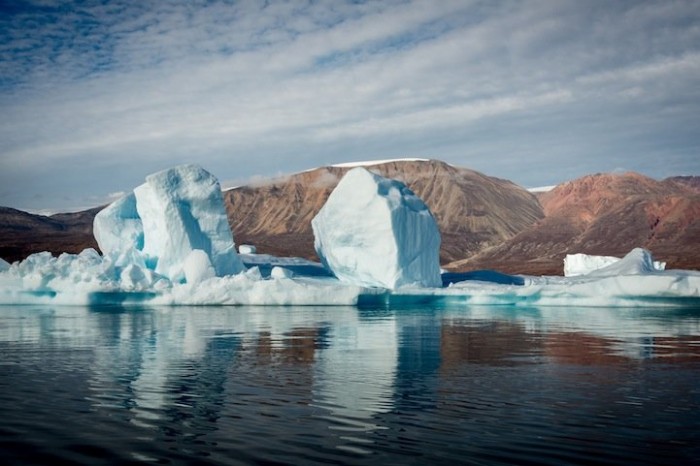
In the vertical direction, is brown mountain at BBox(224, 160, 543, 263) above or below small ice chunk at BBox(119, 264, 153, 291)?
above

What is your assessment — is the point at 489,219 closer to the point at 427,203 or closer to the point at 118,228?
the point at 427,203

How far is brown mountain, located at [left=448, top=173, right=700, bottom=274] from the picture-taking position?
307ft

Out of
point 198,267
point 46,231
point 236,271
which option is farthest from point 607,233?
point 46,231

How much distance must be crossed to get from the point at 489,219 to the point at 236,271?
141m

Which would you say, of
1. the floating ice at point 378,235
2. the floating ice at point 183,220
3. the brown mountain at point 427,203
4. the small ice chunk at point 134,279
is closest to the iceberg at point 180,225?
the floating ice at point 183,220

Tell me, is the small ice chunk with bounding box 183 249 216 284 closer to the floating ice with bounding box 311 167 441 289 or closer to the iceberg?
the iceberg

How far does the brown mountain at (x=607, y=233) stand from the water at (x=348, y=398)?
2793 inches

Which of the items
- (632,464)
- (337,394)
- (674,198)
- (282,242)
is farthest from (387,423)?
(282,242)

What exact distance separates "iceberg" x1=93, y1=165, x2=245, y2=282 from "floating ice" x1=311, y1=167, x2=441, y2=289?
498cm

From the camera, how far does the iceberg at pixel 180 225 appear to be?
30719 mm

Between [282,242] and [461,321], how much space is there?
418ft

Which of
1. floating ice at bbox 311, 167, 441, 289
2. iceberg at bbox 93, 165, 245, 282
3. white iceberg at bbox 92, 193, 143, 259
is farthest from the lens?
white iceberg at bbox 92, 193, 143, 259

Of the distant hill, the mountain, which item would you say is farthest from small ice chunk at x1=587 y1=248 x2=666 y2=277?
the mountain

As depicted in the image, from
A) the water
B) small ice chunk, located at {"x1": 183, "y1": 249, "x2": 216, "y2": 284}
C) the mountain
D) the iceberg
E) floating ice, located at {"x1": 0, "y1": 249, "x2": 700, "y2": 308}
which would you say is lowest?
the water
